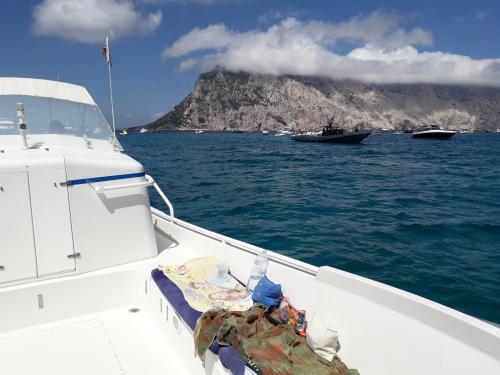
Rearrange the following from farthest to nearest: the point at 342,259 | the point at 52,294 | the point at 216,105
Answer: the point at 216,105 < the point at 342,259 < the point at 52,294

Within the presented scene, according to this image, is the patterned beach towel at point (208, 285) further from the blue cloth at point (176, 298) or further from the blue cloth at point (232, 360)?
the blue cloth at point (232, 360)

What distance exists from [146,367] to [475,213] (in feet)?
36.9

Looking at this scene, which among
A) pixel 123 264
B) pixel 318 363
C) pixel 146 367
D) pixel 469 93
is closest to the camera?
pixel 318 363

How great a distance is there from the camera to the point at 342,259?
742 cm

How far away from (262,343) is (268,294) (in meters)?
0.75

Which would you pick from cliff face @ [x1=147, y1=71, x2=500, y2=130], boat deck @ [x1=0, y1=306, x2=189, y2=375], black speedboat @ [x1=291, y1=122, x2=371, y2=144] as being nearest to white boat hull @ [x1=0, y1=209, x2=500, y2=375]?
boat deck @ [x1=0, y1=306, x2=189, y2=375]

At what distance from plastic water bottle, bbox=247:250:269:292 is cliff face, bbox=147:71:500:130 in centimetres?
15674

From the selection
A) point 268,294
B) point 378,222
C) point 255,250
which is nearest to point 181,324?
point 268,294

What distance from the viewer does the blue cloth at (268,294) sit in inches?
137

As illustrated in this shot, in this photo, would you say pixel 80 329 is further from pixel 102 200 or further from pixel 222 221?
pixel 222 221

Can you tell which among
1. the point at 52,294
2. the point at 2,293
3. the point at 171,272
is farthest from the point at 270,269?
the point at 2,293

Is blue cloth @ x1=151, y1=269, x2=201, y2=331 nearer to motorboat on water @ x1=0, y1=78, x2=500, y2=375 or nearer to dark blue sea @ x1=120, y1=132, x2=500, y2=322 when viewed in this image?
motorboat on water @ x1=0, y1=78, x2=500, y2=375

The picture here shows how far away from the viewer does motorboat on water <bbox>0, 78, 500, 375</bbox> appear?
2.61 m

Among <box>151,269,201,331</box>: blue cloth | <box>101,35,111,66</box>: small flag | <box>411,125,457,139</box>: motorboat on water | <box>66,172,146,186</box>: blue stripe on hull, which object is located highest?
<box>101,35,111,66</box>: small flag
